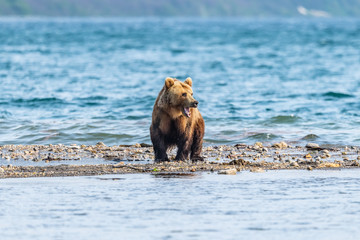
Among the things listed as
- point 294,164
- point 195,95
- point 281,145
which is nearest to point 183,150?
point 294,164

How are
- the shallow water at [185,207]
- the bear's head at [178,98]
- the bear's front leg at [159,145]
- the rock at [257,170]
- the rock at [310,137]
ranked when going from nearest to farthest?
the shallow water at [185,207], the rock at [257,170], the bear's head at [178,98], the bear's front leg at [159,145], the rock at [310,137]

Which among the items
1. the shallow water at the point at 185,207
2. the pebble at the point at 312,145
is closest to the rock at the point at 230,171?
the shallow water at the point at 185,207

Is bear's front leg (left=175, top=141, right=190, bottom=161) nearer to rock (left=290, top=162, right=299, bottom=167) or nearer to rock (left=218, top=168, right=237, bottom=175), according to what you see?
rock (left=218, top=168, right=237, bottom=175)

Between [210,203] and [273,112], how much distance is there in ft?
38.2

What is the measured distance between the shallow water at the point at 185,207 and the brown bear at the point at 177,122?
1.24 metres

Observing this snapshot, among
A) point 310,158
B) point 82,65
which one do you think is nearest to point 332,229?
point 310,158

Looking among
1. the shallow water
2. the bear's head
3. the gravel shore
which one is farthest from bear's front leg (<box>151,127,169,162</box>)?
the shallow water

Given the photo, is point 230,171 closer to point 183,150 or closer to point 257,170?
point 257,170

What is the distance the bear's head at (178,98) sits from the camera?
35.6ft

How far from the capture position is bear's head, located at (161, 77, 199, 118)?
1086 centimetres

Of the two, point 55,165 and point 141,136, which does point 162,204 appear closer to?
point 55,165

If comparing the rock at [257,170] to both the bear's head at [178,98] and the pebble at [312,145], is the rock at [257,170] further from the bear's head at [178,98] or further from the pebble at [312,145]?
the pebble at [312,145]

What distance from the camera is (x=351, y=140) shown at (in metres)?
14.6

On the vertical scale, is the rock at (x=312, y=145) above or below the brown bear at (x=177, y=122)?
below
